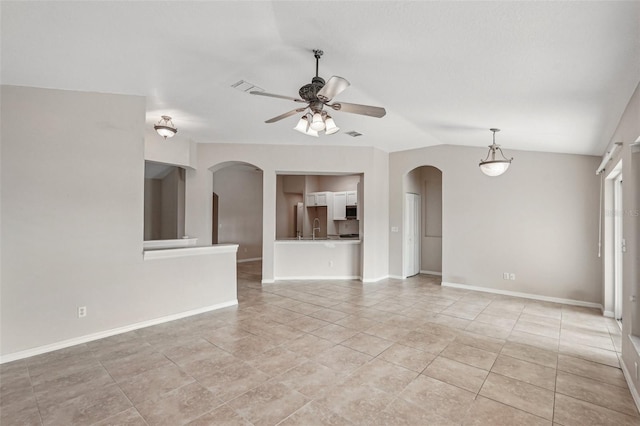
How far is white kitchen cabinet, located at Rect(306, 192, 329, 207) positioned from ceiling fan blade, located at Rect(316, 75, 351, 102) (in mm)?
6845

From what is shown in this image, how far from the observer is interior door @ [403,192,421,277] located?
714 centimetres

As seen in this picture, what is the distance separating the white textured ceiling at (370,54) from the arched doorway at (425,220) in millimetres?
3593

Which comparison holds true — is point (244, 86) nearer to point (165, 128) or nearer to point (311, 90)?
point (311, 90)

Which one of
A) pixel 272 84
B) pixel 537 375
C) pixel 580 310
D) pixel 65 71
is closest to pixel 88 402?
pixel 65 71

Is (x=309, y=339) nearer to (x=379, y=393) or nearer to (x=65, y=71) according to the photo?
(x=379, y=393)

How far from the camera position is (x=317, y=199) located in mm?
9812

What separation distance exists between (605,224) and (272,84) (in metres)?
5.32

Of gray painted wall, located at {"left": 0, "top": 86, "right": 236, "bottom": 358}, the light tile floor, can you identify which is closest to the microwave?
the light tile floor

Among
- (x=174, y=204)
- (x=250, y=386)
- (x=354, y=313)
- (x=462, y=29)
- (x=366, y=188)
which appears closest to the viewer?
Result: (x=462, y=29)

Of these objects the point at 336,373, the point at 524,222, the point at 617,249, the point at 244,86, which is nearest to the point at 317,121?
the point at 244,86

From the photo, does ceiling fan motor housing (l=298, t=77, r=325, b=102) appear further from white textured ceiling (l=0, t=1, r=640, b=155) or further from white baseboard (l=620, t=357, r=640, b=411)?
white baseboard (l=620, t=357, r=640, b=411)

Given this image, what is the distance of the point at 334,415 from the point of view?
2.16m

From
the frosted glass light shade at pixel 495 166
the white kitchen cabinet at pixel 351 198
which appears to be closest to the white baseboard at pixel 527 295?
the frosted glass light shade at pixel 495 166

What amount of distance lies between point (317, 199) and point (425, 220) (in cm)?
344
